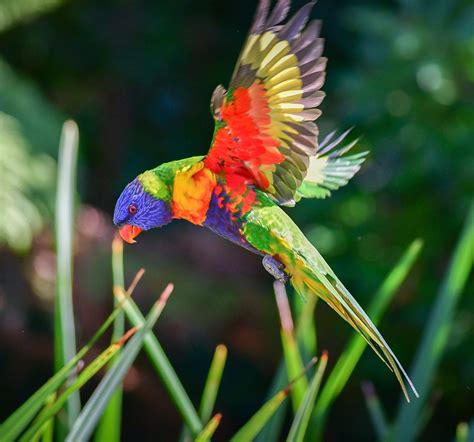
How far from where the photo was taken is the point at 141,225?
0.30 metres

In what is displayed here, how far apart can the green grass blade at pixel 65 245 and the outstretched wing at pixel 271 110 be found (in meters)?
0.21

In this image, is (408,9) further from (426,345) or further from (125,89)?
(426,345)

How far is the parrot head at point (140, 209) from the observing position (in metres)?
0.30

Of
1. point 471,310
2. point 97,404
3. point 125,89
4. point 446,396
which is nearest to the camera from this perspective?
point 97,404

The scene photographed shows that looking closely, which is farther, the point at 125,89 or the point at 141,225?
the point at 125,89

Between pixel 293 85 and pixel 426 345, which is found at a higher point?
pixel 293 85

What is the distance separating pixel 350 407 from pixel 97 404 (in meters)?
1.82

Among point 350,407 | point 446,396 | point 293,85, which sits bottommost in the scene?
point 350,407

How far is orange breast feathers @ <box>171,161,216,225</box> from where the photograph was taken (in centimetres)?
31

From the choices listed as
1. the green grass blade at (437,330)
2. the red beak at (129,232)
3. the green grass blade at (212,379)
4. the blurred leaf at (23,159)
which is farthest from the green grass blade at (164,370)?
the blurred leaf at (23,159)

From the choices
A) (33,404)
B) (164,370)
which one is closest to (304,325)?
(164,370)

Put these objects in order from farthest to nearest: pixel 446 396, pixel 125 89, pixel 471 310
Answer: pixel 125 89, pixel 446 396, pixel 471 310

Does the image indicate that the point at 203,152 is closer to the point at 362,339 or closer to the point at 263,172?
the point at 362,339

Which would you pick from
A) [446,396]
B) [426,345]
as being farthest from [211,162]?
[446,396]
